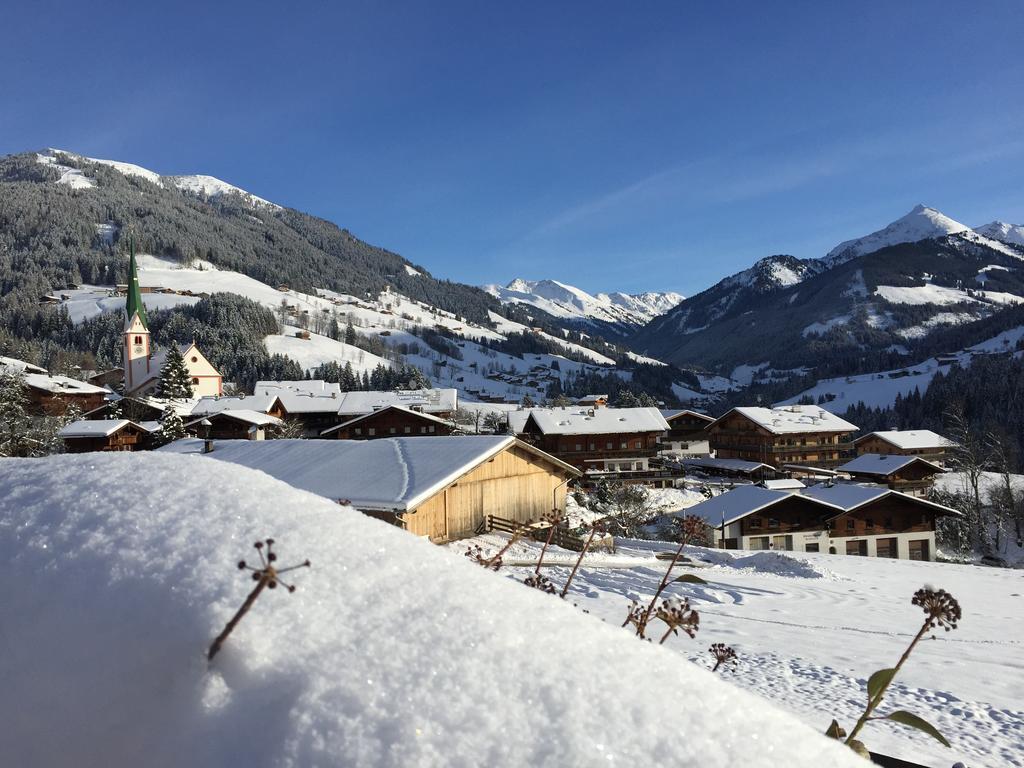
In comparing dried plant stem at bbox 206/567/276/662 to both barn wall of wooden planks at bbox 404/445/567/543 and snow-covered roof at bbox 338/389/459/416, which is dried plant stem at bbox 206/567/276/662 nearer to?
barn wall of wooden planks at bbox 404/445/567/543

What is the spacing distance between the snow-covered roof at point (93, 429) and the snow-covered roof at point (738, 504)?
97.8 ft

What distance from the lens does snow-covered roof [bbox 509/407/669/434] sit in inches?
1667

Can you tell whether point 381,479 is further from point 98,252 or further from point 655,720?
point 98,252

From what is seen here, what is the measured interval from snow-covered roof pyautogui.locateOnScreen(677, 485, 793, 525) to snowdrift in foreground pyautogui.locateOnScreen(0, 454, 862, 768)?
26.8 m

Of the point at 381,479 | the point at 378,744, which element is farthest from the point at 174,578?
the point at 381,479

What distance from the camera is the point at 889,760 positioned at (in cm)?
136

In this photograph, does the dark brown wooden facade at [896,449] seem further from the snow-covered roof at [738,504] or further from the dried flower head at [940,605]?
the dried flower head at [940,605]

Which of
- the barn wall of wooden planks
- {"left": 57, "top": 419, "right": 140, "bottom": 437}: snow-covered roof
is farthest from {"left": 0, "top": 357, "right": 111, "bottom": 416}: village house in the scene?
the barn wall of wooden planks

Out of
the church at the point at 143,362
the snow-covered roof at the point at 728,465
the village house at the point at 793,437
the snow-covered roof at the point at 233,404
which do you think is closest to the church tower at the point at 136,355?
the church at the point at 143,362

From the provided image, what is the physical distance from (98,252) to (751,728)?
555ft

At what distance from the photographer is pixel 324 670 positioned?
0.83 m

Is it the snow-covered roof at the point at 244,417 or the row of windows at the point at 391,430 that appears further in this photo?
the row of windows at the point at 391,430

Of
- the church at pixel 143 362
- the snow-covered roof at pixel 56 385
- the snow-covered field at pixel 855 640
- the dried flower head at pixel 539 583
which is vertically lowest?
the snow-covered field at pixel 855 640

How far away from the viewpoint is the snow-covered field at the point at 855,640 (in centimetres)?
456
